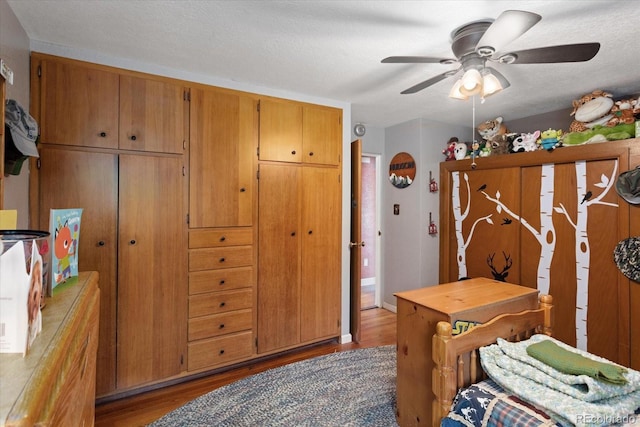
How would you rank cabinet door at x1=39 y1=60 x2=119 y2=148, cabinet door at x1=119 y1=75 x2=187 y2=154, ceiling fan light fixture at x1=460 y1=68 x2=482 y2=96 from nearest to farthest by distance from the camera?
ceiling fan light fixture at x1=460 y1=68 x2=482 y2=96 → cabinet door at x1=39 y1=60 x2=119 y2=148 → cabinet door at x1=119 y1=75 x2=187 y2=154

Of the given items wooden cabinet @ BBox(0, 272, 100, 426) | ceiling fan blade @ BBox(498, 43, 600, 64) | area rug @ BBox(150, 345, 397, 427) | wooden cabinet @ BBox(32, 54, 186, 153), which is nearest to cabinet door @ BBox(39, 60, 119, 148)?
wooden cabinet @ BBox(32, 54, 186, 153)

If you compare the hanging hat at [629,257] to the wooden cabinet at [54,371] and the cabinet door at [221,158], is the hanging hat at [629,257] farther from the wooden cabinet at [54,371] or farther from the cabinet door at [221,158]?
the wooden cabinet at [54,371]

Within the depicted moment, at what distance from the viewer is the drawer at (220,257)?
8.28ft

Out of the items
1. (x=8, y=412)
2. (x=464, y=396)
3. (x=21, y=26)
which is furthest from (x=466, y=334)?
(x=21, y=26)

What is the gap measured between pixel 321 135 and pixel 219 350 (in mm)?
2093

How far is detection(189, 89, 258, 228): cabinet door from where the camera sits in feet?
8.25

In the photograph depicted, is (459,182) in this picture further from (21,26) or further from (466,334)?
(21,26)

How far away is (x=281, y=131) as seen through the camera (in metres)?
2.88

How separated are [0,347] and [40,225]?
5.98ft

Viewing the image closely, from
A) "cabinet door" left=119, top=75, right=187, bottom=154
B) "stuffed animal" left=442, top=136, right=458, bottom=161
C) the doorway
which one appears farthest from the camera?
the doorway

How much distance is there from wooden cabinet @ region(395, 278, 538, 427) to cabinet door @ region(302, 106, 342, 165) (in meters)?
1.62

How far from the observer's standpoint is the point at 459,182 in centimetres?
373

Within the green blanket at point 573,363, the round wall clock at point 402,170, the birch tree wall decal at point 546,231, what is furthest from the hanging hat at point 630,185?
the round wall clock at point 402,170

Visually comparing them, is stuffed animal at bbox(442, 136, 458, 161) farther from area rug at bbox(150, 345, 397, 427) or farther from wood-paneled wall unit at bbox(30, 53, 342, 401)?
area rug at bbox(150, 345, 397, 427)
